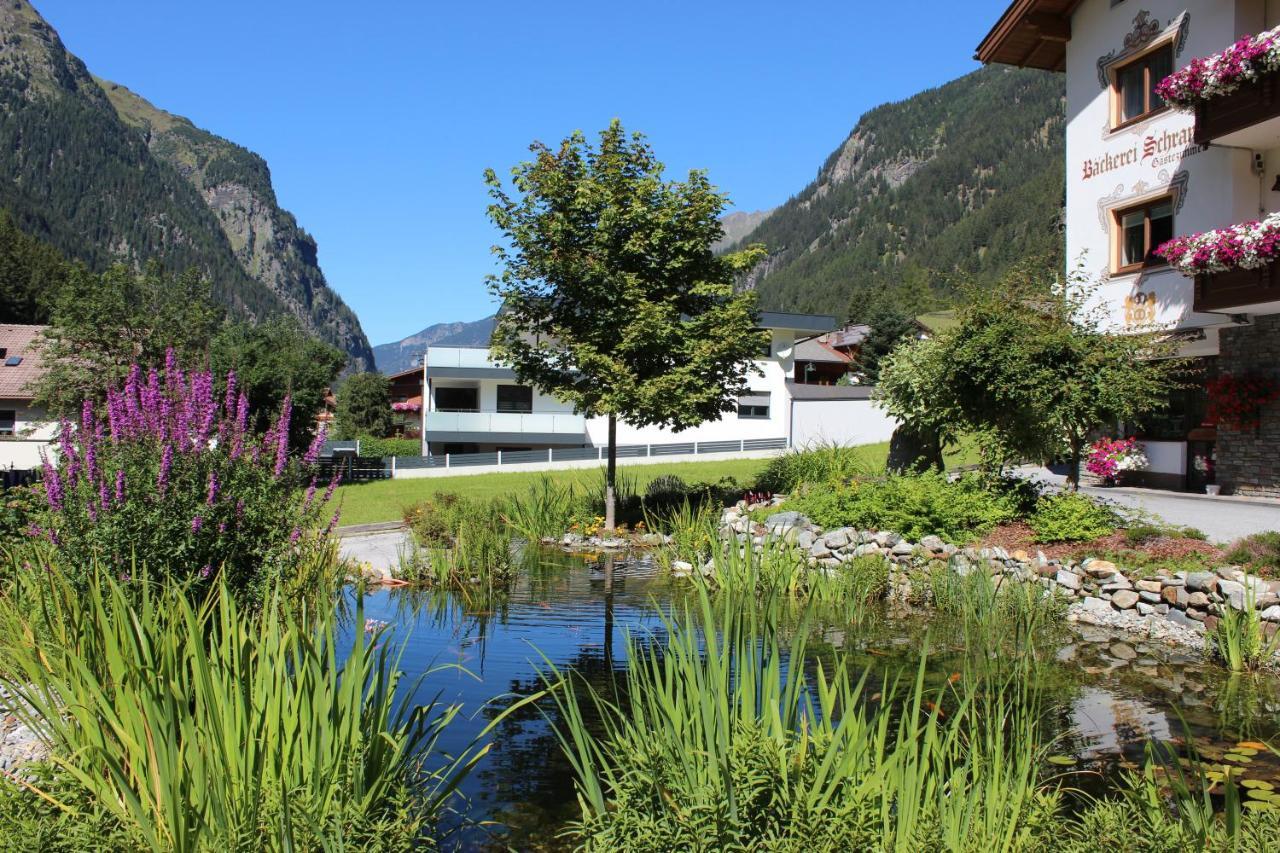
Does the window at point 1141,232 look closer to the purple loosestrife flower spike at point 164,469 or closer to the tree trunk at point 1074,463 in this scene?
the tree trunk at point 1074,463

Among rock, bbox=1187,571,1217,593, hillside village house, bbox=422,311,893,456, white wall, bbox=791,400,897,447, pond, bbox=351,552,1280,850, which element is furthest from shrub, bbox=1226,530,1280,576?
white wall, bbox=791,400,897,447

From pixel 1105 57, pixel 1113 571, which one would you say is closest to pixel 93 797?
pixel 1113 571

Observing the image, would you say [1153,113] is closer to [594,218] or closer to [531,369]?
[594,218]

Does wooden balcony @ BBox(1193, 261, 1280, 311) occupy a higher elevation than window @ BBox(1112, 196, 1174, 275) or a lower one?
lower

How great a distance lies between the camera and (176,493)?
240 inches

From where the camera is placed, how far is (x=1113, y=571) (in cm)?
1059

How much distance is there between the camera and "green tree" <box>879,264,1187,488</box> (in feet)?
44.1

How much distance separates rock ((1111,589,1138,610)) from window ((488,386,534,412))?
35153 mm

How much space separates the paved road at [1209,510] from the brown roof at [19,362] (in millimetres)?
43883

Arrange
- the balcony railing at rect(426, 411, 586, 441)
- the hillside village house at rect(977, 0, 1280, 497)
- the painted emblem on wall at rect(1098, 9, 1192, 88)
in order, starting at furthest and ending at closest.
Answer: the balcony railing at rect(426, 411, 586, 441) → the painted emblem on wall at rect(1098, 9, 1192, 88) → the hillside village house at rect(977, 0, 1280, 497)

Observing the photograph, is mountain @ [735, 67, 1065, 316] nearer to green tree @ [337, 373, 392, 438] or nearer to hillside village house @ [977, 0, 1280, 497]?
green tree @ [337, 373, 392, 438]

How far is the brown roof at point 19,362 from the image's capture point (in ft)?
146

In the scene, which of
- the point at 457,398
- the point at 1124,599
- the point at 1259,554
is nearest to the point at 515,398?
the point at 457,398

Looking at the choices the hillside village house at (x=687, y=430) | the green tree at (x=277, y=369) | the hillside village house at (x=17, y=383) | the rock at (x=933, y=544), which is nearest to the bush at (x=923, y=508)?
the rock at (x=933, y=544)
